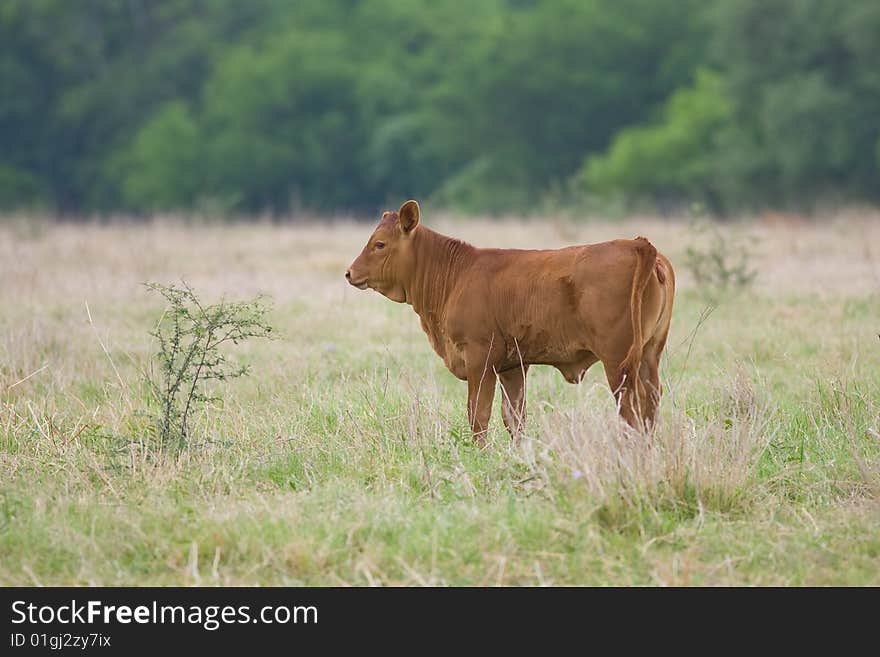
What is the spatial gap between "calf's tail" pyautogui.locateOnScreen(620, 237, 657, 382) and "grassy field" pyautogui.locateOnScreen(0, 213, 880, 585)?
0.33m

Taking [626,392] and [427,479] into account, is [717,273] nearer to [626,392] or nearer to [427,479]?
[626,392]

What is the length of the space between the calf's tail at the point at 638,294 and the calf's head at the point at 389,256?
5.09 feet

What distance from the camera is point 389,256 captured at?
299 inches

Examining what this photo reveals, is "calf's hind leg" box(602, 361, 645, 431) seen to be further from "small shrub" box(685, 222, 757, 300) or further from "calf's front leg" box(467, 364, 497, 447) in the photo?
"small shrub" box(685, 222, 757, 300)

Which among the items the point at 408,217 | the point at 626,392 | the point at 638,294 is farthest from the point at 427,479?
the point at 408,217

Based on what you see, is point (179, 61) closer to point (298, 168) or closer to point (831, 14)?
point (298, 168)

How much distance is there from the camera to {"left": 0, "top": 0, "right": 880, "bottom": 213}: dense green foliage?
127 feet

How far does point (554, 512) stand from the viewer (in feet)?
18.5

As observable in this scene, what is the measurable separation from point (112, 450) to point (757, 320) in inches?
263

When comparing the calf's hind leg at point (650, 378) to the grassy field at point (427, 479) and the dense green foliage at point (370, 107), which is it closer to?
the grassy field at point (427, 479)

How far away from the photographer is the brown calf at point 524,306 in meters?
6.65

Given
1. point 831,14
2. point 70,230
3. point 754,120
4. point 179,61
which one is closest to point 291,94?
point 179,61

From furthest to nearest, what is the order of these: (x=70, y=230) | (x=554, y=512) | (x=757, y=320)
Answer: (x=70, y=230) < (x=757, y=320) < (x=554, y=512)

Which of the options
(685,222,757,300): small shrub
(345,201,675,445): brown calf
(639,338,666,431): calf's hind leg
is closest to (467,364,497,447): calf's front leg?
(345,201,675,445): brown calf
